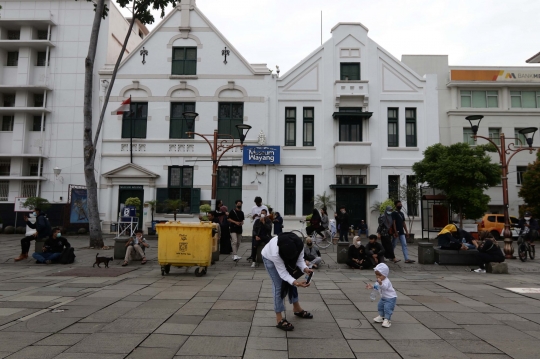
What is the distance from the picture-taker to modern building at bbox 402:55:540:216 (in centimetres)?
3108

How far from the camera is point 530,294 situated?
872 cm

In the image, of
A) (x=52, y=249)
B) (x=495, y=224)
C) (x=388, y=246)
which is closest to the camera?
(x=52, y=249)

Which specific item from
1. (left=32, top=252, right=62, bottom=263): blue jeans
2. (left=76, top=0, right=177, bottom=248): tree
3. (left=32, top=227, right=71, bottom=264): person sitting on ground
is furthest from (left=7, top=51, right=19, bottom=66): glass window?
(left=32, top=252, right=62, bottom=263): blue jeans

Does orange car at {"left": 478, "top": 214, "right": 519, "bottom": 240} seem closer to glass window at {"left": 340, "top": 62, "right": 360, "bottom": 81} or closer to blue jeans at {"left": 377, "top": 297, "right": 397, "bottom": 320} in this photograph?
glass window at {"left": 340, "top": 62, "right": 360, "bottom": 81}

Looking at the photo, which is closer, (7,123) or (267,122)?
(267,122)

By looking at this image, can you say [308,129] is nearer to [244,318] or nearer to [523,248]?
[523,248]

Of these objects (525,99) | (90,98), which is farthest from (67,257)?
(525,99)

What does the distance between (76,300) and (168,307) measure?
1.91 meters

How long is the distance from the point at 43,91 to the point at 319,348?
27565 mm

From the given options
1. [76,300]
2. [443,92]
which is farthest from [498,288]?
[443,92]

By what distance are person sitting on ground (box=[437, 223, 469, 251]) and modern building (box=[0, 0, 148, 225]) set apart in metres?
21.1

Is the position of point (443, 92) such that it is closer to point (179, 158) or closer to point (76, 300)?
point (179, 158)

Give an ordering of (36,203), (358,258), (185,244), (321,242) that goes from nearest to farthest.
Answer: (185,244)
(358,258)
(321,242)
(36,203)

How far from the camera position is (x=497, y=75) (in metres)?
32.8
